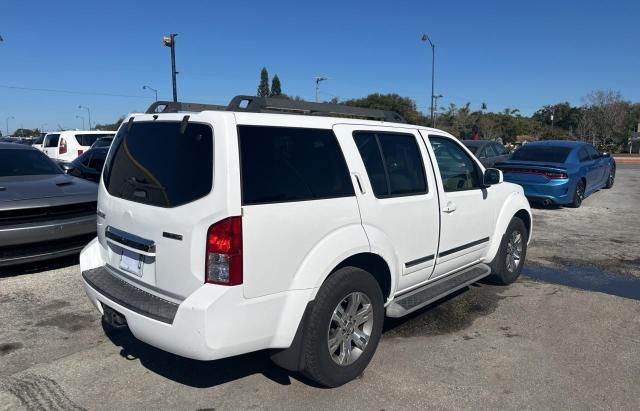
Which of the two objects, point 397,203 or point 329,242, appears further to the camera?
point 397,203

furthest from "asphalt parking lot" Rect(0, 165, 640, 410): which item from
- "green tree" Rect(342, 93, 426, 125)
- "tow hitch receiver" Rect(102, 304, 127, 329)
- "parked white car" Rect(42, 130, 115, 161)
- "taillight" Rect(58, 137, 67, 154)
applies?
"green tree" Rect(342, 93, 426, 125)

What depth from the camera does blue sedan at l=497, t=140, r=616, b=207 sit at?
10.9 meters

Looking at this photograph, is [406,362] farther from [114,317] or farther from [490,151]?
[490,151]

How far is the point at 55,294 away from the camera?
5.30m

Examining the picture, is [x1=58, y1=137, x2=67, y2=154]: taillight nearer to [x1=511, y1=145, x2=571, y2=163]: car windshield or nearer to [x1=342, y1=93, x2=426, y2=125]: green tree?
[x1=511, y1=145, x2=571, y2=163]: car windshield

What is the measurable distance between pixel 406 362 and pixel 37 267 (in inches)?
191

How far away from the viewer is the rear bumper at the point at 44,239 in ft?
17.5

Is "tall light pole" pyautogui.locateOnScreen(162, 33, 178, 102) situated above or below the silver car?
above

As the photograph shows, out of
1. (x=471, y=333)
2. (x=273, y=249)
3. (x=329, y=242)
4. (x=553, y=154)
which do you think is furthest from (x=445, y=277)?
(x=553, y=154)

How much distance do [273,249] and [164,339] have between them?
82 cm

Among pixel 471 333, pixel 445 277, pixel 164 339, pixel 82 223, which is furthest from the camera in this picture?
pixel 82 223

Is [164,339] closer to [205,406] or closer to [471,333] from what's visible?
[205,406]

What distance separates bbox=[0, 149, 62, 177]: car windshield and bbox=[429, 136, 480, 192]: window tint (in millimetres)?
5505

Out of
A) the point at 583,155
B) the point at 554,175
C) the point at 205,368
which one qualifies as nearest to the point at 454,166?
the point at 205,368
